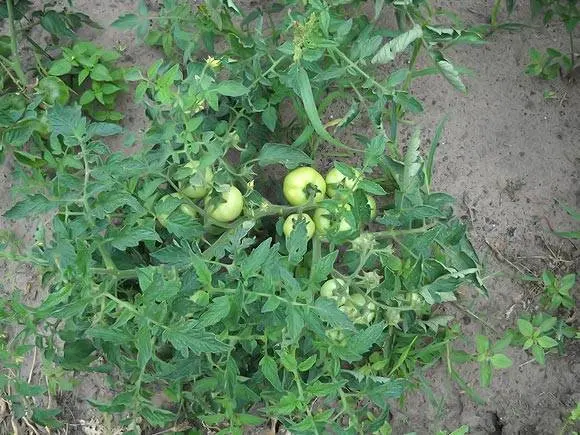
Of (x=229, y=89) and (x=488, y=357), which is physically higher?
(x=229, y=89)

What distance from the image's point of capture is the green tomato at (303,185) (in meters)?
2.00

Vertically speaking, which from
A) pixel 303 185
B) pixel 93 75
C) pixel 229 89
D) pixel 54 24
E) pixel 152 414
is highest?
pixel 229 89

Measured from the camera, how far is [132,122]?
2.39 metres

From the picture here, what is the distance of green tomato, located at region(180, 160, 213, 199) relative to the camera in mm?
1798

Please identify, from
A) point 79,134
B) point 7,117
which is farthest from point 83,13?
point 79,134

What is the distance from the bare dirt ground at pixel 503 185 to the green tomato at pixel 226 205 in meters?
0.59

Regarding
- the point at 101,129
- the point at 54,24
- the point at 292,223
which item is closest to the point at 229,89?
the point at 101,129

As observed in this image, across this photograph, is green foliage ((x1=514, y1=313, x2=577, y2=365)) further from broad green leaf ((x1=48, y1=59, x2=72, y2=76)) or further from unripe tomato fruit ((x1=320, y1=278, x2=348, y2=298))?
broad green leaf ((x1=48, y1=59, x2=72, y2=76))

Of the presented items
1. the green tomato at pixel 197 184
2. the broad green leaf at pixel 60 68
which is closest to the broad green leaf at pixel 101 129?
the green tomato at pixel 197 184

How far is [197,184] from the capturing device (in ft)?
5.87

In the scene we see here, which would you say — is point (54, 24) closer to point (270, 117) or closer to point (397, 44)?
point (270, 117)

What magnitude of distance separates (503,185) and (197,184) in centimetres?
105

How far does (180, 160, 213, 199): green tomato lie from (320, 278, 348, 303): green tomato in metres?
0.39

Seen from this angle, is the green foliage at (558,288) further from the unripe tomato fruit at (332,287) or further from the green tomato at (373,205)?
the unripe tomato fruit at (332,287)
